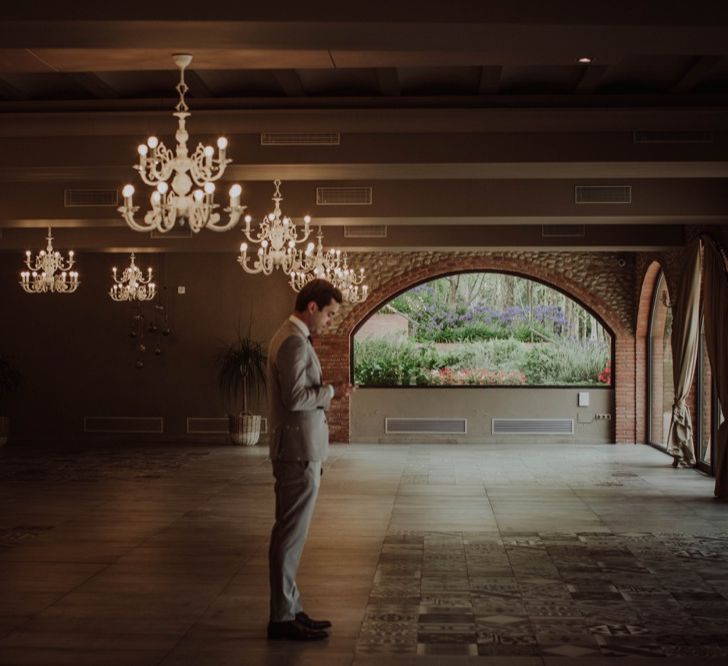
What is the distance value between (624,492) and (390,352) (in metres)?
6.52

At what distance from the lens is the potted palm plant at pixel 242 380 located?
15.7 metres

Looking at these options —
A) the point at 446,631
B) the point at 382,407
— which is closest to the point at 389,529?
the point at 446,631

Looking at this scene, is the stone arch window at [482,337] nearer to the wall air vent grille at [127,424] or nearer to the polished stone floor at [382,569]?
the wall air vent grille at [127,424]

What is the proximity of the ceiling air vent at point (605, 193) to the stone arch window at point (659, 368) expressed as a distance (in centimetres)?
462

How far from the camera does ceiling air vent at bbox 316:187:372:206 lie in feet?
34.1

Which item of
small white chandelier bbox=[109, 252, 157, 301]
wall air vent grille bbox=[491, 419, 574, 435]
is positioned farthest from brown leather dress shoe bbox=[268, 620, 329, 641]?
wall air vent grille bbox=[491, 419, 574, 435]

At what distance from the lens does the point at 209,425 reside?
16.4 m

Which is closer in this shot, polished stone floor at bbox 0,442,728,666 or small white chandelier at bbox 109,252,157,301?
polished stone floor at bbox 0,442,728,666

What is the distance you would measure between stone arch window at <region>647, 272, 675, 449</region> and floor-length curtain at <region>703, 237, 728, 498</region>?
3.54 meters

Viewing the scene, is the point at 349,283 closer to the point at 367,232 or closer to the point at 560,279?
the point at 367,232

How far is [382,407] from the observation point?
16.4 m

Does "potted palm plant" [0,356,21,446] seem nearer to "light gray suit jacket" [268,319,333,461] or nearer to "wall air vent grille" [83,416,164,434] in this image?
"wall air vent grille" [83,416,164,434]

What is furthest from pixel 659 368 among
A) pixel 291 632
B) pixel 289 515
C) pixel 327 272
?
pixel 289 515

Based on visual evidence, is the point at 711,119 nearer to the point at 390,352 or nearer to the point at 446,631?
the point at 446,631
